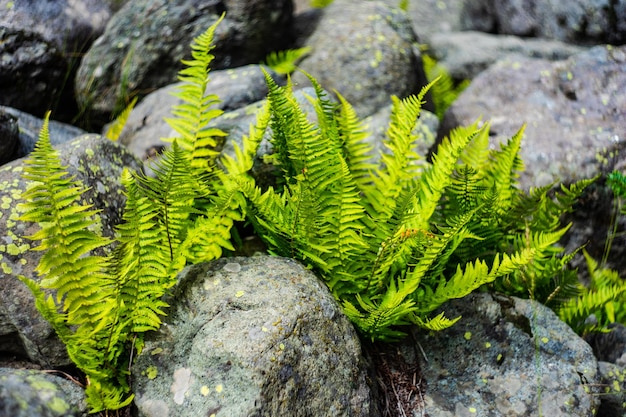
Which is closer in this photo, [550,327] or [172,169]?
[172,169]

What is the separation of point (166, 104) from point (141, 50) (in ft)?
2.70

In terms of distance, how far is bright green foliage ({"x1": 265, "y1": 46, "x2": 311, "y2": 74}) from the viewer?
5418 mm

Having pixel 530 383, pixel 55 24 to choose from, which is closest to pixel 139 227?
pixel 530 383

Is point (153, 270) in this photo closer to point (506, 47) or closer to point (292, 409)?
point (292, 409)

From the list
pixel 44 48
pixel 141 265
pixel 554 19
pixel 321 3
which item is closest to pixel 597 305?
pixel 141 265

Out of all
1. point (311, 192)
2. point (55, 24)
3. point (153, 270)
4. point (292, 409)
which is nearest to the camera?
point (292, 409)

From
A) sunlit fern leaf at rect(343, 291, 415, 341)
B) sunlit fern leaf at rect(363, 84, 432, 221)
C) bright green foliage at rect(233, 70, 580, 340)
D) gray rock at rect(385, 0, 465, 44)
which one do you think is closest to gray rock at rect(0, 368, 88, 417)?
bright green foliage at rect(233, 70, 580, 340)

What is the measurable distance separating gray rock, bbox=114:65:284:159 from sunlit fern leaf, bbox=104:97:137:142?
4 cm

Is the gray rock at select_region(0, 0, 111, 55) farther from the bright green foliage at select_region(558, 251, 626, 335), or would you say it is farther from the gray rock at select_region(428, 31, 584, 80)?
the bright green foliage at select_region(558, 251, 626, 335)

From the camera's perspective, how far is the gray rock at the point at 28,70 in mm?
4590

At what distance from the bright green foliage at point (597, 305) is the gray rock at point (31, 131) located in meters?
4.00

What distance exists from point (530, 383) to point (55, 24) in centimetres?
482

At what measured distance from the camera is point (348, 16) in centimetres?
589

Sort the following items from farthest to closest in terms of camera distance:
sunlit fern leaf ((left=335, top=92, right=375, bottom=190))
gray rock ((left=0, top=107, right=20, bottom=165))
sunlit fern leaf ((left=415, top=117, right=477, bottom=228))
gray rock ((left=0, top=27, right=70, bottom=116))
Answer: gray rock ((left=0, top=27, right=70, bottom=116)) → sunlit fern leaf ((left=335, top=92, right=375, bottom=190)) → gray rock ((left=0, top=107, right=20, bottom=165)) → sunlit fern leaf ((left=415, top=117, right=477, bottom=228))
